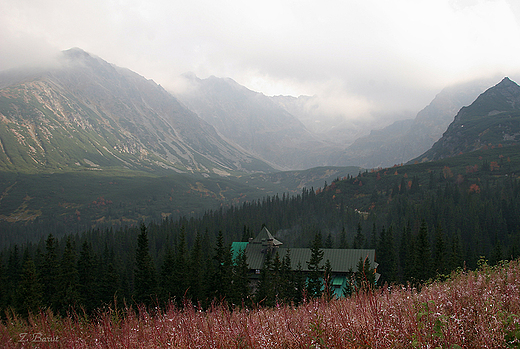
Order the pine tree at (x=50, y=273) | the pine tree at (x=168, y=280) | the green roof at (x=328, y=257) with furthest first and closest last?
the green roof at (x=328, y=257) → the pine tree at (x=50, y=273) → the pine tree at (x=168, y=280)

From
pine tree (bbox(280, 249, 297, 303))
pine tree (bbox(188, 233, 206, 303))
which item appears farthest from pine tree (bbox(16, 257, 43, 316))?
pine tree (bbox(280, 249, 297, 303))

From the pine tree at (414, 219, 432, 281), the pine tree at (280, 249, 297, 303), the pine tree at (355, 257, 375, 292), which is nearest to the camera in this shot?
the pine tree at (355, 257, 375, 292)

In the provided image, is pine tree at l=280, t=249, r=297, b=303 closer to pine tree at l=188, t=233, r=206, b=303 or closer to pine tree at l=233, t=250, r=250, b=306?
pine tree at l=233, t=250, r=250, b=306

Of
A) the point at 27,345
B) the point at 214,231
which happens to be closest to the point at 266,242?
the point at 27,345

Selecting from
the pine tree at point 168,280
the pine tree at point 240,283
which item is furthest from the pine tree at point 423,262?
the pine tree at point 168,280

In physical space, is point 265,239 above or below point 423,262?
above

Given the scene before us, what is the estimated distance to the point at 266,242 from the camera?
82875 millimetres

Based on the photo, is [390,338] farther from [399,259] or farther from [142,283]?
[399,259]

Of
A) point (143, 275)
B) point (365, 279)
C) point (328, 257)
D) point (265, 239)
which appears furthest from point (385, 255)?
point (365, 279)

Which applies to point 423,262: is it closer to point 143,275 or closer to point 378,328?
point 143,275

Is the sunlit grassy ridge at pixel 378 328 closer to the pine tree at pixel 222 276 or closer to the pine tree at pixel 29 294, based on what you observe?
the pine tree at pixel 222 276

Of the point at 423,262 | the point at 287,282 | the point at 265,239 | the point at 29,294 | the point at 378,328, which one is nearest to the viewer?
the point at 378,328

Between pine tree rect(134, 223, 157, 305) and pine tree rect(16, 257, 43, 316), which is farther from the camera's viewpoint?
pine tree rect(134, 223, 157, 305)

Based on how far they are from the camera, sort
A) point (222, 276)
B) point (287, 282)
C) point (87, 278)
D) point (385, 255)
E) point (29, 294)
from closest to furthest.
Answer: point (29, 294)
point (222, 276)
point (287, 282)
point (87, 278)
point (385, 255)
